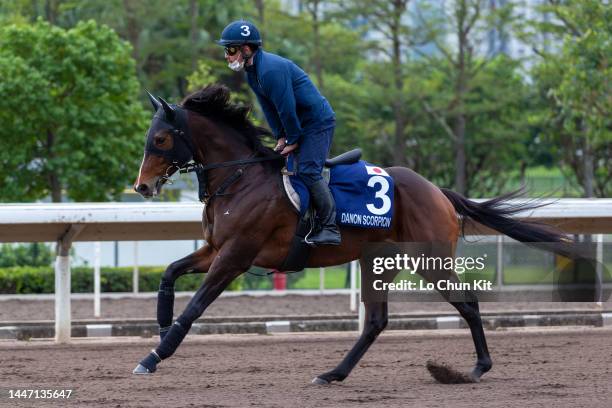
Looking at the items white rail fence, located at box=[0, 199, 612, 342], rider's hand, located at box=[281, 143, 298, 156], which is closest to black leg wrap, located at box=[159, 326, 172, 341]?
rider's hand, located at box=[281, 143, 298, 156]

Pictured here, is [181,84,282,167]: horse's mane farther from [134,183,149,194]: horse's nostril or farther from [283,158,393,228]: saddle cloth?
[134,183,149,194]: horse's nostril

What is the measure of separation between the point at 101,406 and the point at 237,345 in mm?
3874

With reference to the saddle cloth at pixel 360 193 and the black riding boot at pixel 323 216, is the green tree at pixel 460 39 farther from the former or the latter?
the black riding boot at pixel 323 216

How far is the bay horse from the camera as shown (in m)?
7.21

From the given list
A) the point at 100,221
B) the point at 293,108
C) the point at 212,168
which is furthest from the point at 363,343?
the point at 100,221

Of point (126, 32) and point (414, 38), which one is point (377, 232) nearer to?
point (414, 38)

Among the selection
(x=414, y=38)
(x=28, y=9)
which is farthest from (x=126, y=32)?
(x=414, y=38)

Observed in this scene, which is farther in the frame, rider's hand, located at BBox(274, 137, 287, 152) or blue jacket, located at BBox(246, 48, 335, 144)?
rider's hand, located at BBox(274, 137, 287, 152)

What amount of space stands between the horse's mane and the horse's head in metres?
0.23

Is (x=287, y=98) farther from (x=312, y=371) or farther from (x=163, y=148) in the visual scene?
(x=312, y=371)

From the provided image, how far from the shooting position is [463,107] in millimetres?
28500

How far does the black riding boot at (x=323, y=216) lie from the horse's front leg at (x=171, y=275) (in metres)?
0.72

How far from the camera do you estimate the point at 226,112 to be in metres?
7.68

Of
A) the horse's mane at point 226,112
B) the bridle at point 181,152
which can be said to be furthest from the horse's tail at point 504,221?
the bridle at point 181,152
